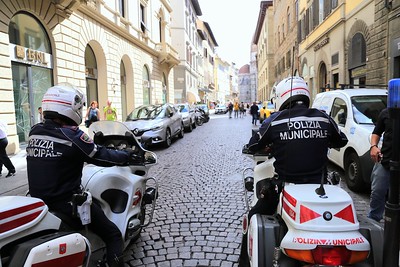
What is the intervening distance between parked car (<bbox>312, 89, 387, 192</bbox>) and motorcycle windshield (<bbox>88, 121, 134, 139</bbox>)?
3997 millimetres

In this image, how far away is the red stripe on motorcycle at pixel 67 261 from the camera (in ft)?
6.54

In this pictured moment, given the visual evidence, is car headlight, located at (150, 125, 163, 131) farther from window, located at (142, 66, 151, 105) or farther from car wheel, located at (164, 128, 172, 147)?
window, located at (142, 66, 151, 105)

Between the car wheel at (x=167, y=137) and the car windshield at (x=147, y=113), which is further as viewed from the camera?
the car windshield at (x=147, y=113)

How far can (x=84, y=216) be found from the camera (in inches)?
103

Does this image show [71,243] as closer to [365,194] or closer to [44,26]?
[365,194]

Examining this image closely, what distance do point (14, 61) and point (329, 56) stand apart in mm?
16640

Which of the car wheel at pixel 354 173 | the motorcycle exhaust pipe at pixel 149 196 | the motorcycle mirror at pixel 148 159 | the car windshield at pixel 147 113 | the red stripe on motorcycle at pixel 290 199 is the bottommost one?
the car wheel at pixel 354 173

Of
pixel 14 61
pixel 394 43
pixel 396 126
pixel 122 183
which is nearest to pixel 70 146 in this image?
pixel 122 183

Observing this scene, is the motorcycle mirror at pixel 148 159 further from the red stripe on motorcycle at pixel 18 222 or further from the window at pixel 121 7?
the window at pixel 121 7

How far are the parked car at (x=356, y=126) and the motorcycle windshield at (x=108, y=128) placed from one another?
4.00m

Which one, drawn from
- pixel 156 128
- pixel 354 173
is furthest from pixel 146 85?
pixel 354 173

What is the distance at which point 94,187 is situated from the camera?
3.20 metres

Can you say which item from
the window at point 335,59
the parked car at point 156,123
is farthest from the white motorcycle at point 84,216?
the window at point 335,59

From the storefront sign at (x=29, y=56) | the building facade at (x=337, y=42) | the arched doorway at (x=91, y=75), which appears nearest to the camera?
the storefront sign at (x=29, y=56)
